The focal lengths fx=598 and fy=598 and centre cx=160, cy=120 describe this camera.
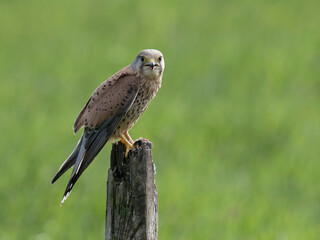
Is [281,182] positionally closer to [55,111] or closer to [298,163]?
[298,163]

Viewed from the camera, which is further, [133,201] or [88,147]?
[88,147]

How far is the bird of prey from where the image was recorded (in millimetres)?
4207

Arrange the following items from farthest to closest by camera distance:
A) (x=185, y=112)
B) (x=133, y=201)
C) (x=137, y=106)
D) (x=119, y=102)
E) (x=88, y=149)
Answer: (x=185, y=112) → (x=137, y=106) → (x=119, y=102) → (x=88, y=149) → (x=133, y=201)

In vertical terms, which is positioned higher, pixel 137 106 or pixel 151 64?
pixel 151 64

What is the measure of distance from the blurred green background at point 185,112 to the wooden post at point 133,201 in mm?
2880

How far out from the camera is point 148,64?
4398 millimetres

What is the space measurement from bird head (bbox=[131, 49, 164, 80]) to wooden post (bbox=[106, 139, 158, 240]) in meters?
1.12

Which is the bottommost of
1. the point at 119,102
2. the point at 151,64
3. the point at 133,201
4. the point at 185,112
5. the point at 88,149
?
the point at 133,201

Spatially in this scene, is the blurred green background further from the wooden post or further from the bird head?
the wooden post

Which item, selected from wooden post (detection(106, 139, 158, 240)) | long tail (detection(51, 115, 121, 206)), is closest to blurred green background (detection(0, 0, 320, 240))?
long tail (detection(51, 115, 121, 206))

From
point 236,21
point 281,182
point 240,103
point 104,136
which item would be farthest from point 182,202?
point 236,21

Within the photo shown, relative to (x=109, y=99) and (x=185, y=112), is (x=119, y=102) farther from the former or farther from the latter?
(x=185, y=112)

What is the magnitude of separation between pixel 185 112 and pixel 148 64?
5554mm

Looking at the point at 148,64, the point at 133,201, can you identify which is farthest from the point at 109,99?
the point at 133,201
